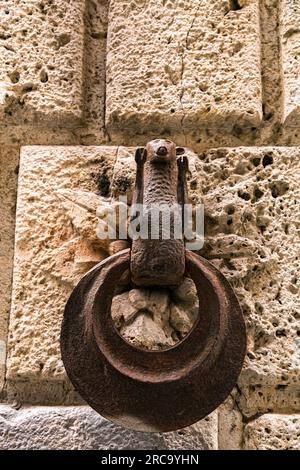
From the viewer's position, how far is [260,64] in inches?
38.3

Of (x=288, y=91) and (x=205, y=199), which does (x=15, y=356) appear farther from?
(x=288, y=91)

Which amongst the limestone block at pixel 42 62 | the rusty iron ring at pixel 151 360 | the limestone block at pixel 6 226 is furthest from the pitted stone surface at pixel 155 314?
the limestone block at pixel 42 62

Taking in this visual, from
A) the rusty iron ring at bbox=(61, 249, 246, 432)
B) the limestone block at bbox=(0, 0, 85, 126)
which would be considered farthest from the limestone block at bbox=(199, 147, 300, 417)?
the limestone block at bbox=(0, 0, 85, 126)

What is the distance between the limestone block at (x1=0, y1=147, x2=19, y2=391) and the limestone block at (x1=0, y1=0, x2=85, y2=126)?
0.06 metres

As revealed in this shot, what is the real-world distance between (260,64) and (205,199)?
0.78 feet

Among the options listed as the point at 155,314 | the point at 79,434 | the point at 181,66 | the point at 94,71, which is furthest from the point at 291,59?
the point at 79,434

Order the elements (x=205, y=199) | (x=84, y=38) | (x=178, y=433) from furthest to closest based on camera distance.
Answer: (x=84, y=38) < (x=205, y=199) < (x=178, y=433)

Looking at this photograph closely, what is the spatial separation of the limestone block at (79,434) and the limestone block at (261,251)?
0.08 m

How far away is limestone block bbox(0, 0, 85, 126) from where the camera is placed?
942 millimetres

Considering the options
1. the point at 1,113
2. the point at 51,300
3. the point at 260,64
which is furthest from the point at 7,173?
the point at 260,64

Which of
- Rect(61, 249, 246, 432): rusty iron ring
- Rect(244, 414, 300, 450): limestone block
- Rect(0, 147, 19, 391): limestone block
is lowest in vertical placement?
Rect(244, 414, 300, 450): limestone block

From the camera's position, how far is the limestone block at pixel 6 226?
2.89 feet

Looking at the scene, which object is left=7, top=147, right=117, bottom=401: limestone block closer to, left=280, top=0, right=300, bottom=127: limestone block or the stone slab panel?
the stone slab panel

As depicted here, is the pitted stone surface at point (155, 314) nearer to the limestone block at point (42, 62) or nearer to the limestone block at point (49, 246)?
the limestone block at point (49, 246)
